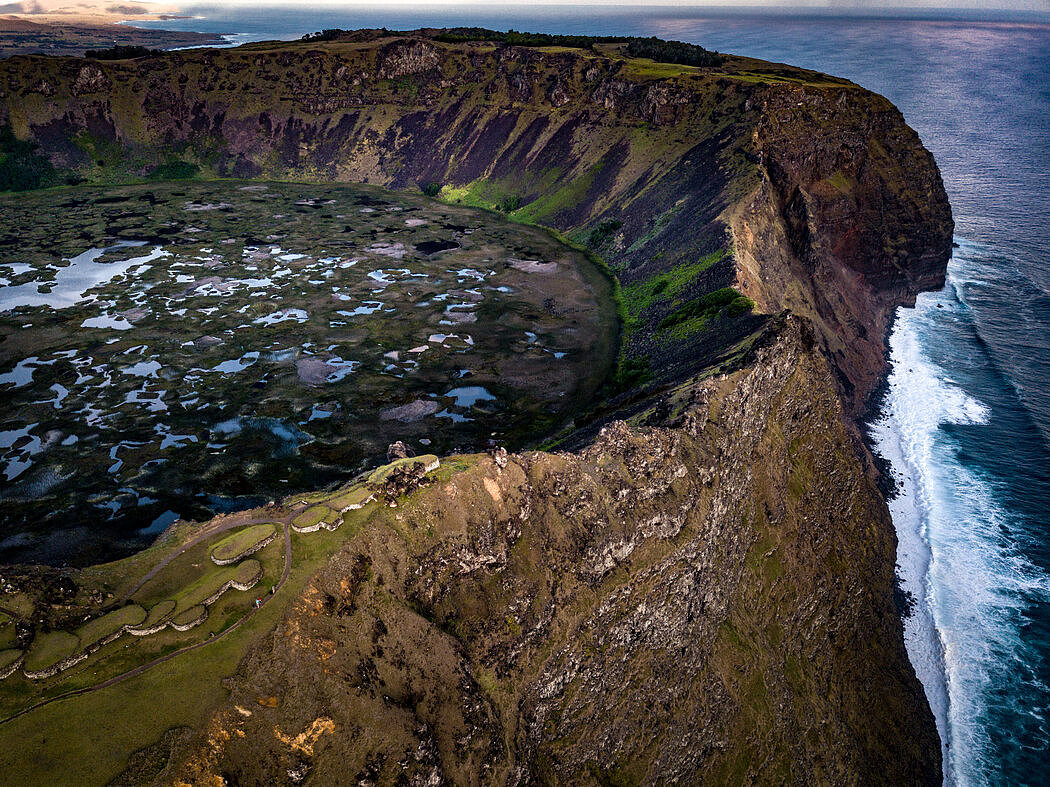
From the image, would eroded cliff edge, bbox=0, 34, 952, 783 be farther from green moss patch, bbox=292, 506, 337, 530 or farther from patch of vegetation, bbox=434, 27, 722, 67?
patch of vegetation, bbox=434, 27, 722, 67

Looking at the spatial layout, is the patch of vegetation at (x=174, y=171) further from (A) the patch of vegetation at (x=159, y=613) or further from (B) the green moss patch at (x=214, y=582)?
(A) the patch of vegetation at (x=159, y=613)

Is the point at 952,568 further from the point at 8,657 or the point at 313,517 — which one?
the point at 8,657

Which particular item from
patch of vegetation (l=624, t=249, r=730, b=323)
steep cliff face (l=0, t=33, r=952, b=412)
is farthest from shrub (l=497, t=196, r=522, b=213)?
patch of vegetation (l=624, t=249, r=730, b=323)

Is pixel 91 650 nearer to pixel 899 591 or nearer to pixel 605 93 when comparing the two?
pixel 899 591

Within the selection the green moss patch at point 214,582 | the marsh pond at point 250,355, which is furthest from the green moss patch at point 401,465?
the marsh pond at point 250,355

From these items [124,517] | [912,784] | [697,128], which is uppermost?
[697,128]

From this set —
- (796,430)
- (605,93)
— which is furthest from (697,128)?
(796,430)
